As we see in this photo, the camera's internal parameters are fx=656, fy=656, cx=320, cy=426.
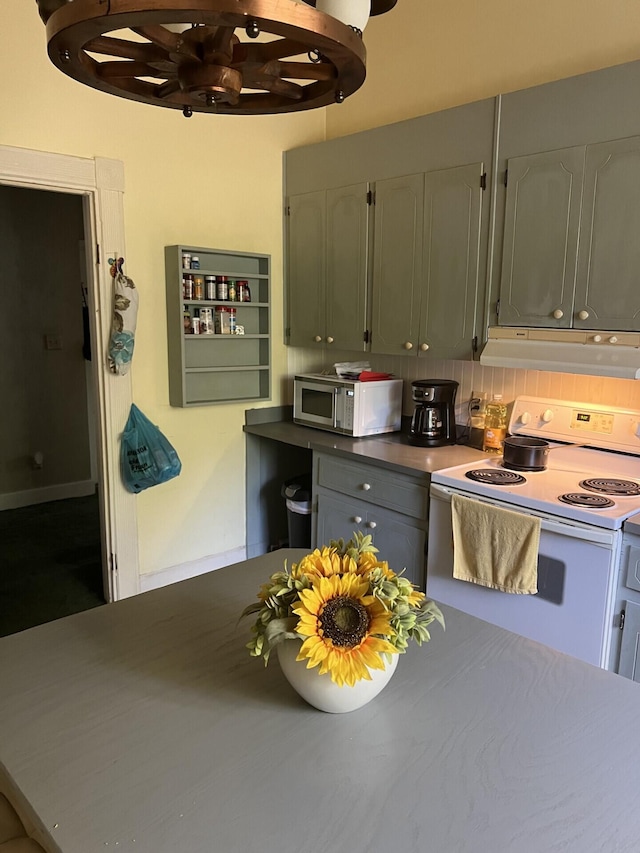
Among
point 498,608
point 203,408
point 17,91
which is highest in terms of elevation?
point 17,91

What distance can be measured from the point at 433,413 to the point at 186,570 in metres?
1.57

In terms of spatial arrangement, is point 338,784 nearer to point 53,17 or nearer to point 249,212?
point 53,17

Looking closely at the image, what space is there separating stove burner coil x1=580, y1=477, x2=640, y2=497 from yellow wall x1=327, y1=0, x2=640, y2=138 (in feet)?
5.26

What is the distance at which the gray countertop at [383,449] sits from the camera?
2.73 meters

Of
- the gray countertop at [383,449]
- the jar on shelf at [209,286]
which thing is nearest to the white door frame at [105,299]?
the jar on shelf at [209,286]

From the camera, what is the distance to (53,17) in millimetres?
882

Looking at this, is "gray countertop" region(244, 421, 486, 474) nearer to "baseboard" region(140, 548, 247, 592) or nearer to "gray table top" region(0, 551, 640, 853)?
"baseboard" region(140, 548, 247, 592)

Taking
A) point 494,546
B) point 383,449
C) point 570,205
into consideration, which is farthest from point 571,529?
point 570,205

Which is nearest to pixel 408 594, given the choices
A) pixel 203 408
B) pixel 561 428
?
pixel 561 428

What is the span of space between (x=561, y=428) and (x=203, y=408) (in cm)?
176

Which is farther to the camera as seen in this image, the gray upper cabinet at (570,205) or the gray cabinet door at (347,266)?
the gray cabinet door at (347,266)

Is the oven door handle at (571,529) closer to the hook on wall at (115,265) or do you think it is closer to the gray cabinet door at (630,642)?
the gray cabinet door at (630,642)

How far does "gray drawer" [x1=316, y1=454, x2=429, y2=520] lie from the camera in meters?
2.66

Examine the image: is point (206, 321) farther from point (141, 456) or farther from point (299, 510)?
point (299, 510)
